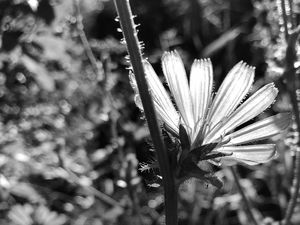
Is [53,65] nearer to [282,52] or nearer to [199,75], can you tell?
[282,52]

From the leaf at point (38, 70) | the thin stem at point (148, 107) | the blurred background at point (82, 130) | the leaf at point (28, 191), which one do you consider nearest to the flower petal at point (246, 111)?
the thin stem at point (148, 107)

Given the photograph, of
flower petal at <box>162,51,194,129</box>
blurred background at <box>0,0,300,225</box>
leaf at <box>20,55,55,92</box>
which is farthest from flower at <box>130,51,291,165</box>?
leaf at <box>20,55,55,92</box>

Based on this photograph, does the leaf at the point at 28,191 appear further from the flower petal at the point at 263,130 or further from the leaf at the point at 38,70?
the flower petal at the point at 263,130

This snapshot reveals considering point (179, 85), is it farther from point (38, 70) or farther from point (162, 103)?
point (38, 70)

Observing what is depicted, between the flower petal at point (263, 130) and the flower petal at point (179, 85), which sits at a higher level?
the flower petal at point (179, 85)

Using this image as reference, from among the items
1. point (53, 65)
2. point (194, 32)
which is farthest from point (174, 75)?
point (194, 32)

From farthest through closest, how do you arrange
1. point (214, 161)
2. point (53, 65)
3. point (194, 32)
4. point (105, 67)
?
point (194, 32) → point (53, 65) → point (105, 67) → point (214, 161)
